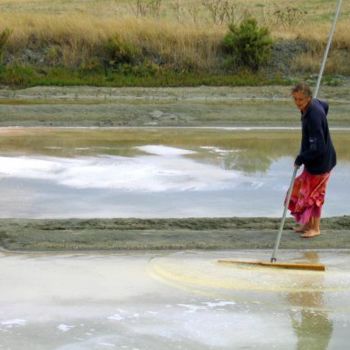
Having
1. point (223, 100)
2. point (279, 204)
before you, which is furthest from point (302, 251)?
point (223, 100)

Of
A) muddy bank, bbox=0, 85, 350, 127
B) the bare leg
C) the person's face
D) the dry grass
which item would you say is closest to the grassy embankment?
the dry grass

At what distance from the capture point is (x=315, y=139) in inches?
403

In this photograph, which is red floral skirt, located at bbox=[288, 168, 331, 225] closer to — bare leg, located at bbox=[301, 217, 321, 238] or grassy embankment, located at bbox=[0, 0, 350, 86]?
bare leg, located at bbox=[301, 217, 321, 238]

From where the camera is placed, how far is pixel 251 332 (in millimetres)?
7480

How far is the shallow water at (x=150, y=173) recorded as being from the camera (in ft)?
40.5

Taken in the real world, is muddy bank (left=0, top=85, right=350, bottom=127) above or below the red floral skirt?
below

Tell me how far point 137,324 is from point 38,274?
175 cm

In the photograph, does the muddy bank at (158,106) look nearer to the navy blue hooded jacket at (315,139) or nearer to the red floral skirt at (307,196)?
the red floral skirt at (307,196)

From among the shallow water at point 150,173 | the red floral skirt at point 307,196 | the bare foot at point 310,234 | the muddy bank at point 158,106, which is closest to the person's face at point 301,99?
the red floral skirt at point 307,196

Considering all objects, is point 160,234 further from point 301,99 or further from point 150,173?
point 150,173

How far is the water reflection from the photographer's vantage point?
289 inches

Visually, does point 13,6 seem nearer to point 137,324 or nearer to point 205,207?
point 205,207

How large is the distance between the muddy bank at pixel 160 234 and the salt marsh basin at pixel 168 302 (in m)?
0.30

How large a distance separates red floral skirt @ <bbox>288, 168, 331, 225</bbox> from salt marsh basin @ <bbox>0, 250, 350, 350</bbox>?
675mm
